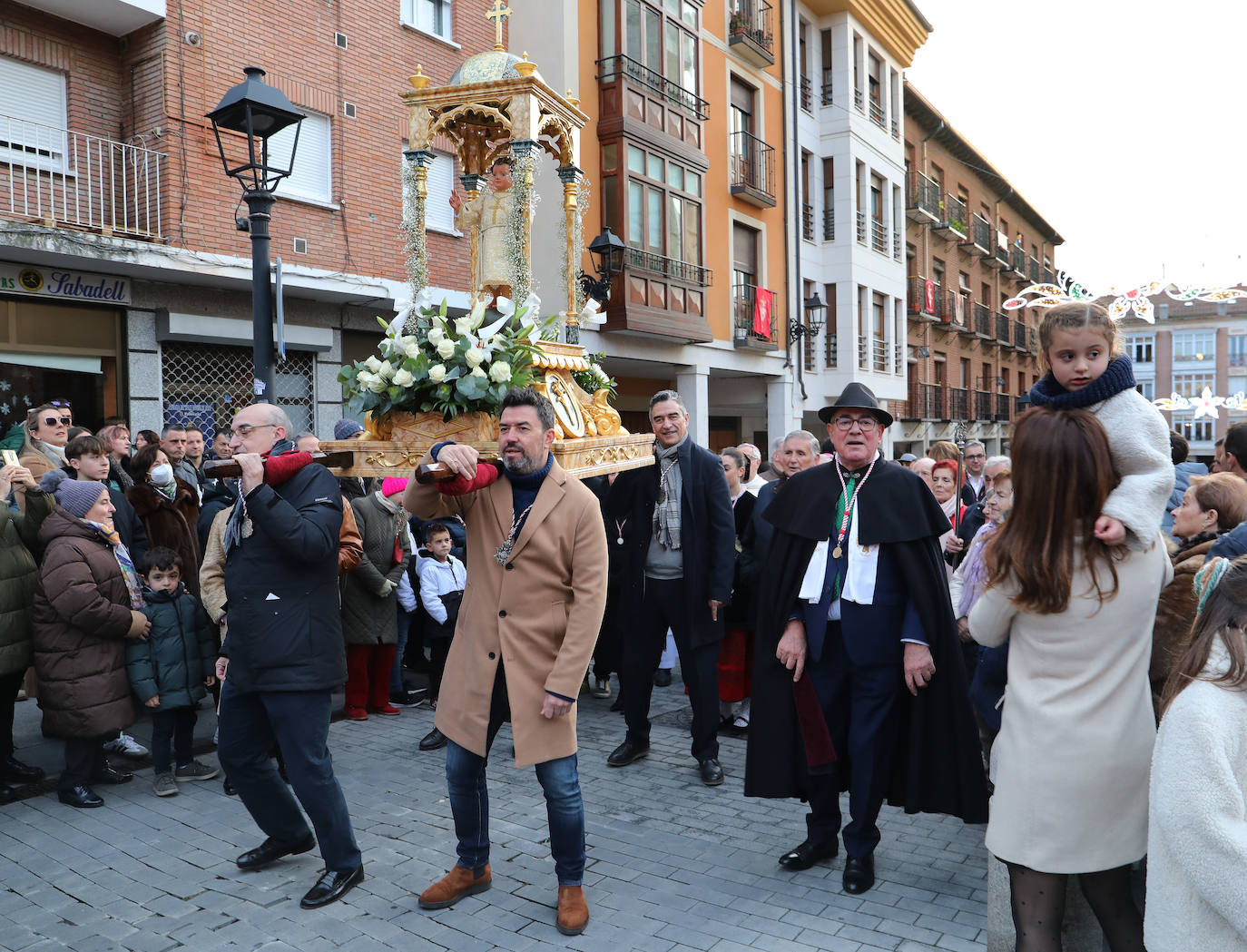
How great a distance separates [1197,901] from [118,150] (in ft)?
41.6

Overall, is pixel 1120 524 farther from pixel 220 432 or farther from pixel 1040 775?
pixel 220 432

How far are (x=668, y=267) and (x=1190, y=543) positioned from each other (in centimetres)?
1416

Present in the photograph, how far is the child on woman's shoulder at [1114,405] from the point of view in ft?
9.02

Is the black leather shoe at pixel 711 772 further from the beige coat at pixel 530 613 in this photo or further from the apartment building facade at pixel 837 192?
the apartment building facade at pixel 837 192

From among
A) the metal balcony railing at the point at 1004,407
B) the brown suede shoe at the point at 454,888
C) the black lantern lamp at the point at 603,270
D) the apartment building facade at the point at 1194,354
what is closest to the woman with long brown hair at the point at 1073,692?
the brown suede shoe at the point at 454,888

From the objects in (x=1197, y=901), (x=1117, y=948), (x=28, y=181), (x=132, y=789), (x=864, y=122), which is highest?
(x=864, y=122)

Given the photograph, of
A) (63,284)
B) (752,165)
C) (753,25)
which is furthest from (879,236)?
(63,284)

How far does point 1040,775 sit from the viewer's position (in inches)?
110

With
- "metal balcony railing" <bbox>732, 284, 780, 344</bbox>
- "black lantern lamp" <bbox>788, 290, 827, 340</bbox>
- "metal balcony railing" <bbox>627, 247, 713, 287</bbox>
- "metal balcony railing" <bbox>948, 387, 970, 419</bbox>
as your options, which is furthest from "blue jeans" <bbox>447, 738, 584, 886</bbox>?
"metal balcony railing" <bbox>948, 387, 970, 419</bbox>

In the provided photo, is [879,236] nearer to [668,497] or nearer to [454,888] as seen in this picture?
[668,497]

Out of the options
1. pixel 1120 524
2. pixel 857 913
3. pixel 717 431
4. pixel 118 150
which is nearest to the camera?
pixel 1120 524

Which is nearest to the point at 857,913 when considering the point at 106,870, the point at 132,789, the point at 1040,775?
the point at 1040,775

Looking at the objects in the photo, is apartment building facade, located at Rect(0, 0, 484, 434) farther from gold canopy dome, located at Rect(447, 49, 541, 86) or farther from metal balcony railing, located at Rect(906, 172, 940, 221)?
metal balcony railing, located at Rect(906, 172, 940, 221)

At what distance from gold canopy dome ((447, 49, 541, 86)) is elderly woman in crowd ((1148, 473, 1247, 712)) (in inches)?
172
